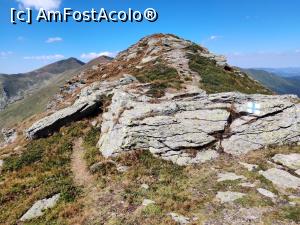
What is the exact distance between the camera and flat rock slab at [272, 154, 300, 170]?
984 inches

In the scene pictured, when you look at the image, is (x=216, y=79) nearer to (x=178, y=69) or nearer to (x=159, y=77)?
(x=178, y=69)

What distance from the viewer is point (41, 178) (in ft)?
95.8

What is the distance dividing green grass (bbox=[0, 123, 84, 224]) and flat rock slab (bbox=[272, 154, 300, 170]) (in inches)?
635

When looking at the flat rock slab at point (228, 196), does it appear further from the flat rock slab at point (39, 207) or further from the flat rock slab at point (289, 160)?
the flat rock slab at point (39, 207)

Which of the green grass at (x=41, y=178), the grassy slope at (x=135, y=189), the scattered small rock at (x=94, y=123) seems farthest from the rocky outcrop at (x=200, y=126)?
the green grass at (x=41, y=178)

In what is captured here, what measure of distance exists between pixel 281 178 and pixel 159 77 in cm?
3356

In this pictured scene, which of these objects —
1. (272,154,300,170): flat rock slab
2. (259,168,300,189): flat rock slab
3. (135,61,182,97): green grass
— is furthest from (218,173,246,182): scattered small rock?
(135,61,182,97): green grass

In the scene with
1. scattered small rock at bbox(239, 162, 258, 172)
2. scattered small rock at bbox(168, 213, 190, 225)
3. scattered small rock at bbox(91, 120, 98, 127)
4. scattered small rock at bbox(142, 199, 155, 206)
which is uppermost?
scattered small rock at bbox(91, 120, 98, 127)

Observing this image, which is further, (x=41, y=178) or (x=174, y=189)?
(x=41, y=178)

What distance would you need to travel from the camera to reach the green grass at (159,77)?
45031mm

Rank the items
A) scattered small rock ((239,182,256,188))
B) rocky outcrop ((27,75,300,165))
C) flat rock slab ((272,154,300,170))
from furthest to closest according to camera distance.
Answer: rocky outcrop ((27,75,300,165)) → flat rock slab ((272,154,300,170)) → scattered small rock ((239,182,256,188))

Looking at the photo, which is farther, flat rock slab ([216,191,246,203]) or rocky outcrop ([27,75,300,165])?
rocky outcrop ([27,75,300,165])

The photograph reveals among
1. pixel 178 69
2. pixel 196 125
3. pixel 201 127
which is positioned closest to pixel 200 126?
pixel 201 127

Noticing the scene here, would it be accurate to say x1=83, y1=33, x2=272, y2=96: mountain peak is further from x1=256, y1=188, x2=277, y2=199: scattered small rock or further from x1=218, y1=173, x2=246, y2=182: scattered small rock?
x1=256, y1=188, x2=277, y2=199: scattered small rock
